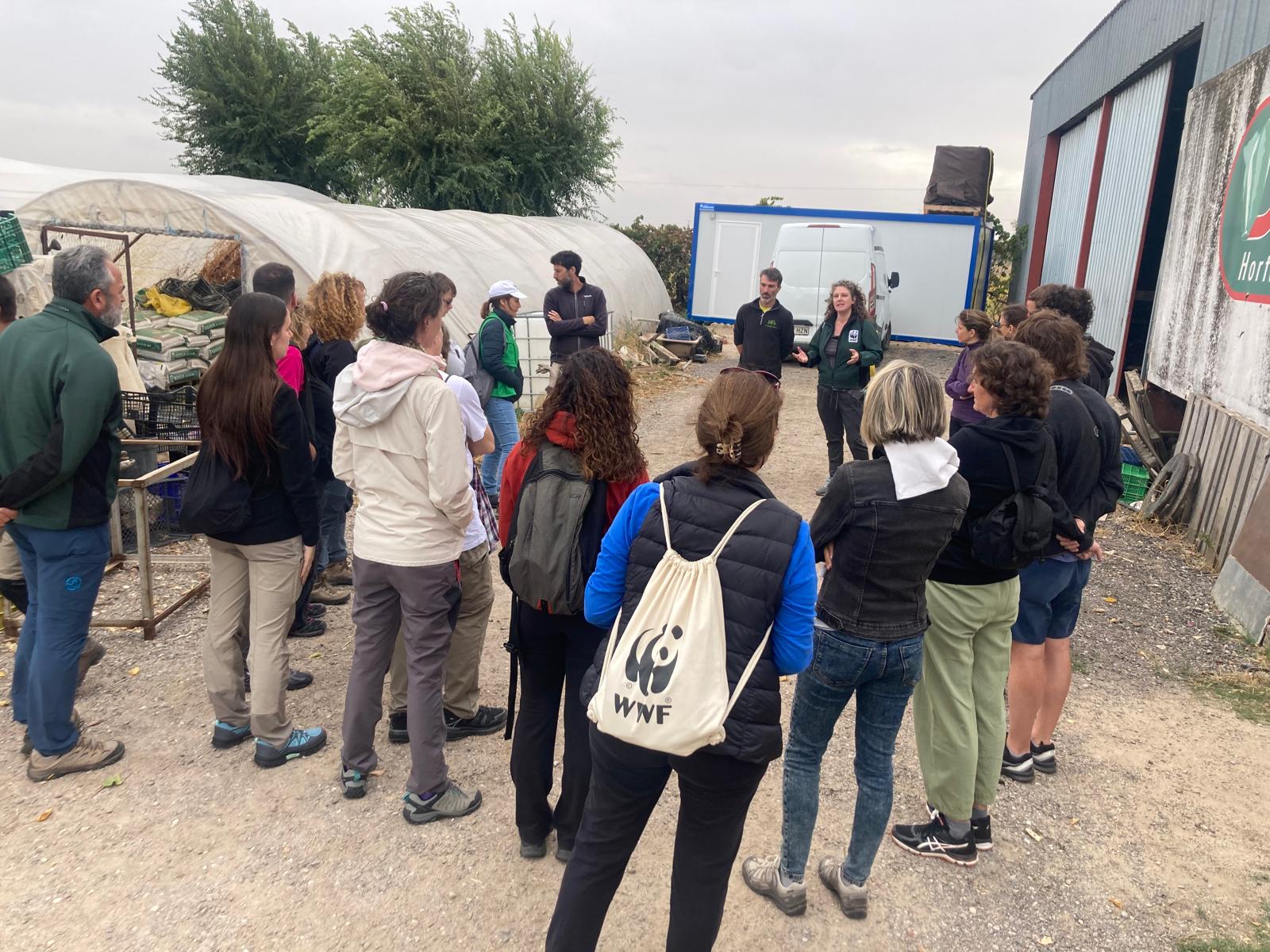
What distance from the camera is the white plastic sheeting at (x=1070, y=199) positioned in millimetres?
13953

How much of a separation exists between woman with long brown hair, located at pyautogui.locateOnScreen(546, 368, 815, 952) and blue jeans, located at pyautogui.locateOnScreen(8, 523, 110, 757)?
2.28 meters

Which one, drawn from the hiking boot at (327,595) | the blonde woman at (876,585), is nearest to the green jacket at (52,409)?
the hiking boot at (327,595)

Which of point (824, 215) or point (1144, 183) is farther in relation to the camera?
point (824, 215)

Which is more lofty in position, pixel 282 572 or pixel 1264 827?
pixel 282 572

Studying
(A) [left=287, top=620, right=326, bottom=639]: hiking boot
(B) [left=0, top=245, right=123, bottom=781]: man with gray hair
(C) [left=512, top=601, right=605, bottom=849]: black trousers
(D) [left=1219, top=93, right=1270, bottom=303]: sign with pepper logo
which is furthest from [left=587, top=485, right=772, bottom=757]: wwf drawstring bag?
(D) [left=1219, top=93, right=1270, bottom=303]: sign with pepper logo

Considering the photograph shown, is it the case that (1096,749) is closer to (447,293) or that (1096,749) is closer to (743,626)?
(743,626)

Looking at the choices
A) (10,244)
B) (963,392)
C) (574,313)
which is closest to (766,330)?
(574,313)

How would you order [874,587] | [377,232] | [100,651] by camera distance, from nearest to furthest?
[874,587] → [100,651] → [377,232]

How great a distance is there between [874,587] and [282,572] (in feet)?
7.54

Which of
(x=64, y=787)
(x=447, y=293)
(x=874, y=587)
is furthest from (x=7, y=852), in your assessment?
(x=874, y=587)

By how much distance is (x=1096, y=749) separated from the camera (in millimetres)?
3967

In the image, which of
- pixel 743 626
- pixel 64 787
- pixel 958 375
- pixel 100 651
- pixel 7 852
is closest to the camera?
pixel 743 626

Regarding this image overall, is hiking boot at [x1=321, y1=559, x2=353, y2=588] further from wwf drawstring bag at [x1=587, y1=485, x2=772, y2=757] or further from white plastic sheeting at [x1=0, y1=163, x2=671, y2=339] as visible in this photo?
wwf drawstring bag at [x1=587, y1=485, x2=772, y2=757]

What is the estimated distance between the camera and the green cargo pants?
2953mm
